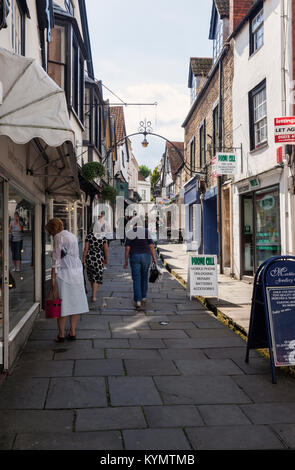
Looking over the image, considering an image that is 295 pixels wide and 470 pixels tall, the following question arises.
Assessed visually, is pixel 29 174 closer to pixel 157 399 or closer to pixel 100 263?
pixel 100 263

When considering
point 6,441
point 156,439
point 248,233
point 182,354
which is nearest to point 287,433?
point 156,439

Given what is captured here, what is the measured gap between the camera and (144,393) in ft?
13.7

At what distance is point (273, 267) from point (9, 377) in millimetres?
3056

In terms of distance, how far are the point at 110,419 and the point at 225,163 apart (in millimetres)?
9845

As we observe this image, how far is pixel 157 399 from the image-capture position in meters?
4.04

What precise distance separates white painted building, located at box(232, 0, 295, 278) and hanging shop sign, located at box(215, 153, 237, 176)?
8.1 inches

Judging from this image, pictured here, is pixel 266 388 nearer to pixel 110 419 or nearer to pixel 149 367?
pixel 149 367

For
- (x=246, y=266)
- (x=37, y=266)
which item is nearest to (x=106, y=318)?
(x=37, y=266)

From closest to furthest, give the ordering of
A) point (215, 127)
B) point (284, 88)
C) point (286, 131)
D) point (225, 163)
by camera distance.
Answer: point (286, 131)
point (284, 88)
point (225, 163)
point (215, 127)

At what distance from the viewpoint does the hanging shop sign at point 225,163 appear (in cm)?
1236

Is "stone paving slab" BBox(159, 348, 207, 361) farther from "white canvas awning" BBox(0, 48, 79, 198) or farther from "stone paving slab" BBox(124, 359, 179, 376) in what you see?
"white canvas awning" BBox(0, 48, 79, 198)

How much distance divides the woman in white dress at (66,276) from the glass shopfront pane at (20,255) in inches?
18.7

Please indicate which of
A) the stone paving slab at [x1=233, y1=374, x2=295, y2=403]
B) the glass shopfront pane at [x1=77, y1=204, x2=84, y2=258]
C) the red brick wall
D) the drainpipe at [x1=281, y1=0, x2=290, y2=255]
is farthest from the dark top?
the red brick wall

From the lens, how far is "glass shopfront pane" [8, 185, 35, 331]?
5.50 meters
